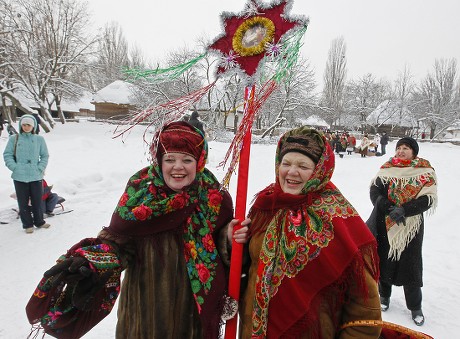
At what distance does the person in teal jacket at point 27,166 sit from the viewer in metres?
4.26

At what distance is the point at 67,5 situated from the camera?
18.2m

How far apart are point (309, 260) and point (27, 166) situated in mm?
4478

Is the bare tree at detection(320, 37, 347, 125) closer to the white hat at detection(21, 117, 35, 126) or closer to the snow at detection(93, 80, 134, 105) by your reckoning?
the snow at detection(93, 80, 134, 105)

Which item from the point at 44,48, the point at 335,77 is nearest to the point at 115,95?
the point at 44,48

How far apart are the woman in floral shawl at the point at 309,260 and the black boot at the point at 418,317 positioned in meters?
1.98

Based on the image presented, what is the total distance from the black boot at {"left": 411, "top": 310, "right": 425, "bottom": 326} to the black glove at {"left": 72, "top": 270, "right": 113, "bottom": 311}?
2.91 meters

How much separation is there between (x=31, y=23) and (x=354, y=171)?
19500mm

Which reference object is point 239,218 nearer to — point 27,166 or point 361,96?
point 27,166

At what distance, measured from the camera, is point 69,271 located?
1.27 meters

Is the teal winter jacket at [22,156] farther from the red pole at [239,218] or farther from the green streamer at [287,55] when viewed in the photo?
the green streamer at [287,55]

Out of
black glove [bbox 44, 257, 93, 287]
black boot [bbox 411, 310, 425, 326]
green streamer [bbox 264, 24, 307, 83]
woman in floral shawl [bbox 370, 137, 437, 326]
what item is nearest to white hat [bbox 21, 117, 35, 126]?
black glove [bbox 44, 257, 93, 287]

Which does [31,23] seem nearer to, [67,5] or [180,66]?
[67,5]

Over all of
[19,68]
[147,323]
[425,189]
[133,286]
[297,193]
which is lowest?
[147,323]

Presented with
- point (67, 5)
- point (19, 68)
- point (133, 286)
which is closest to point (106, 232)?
point (133, 286)
